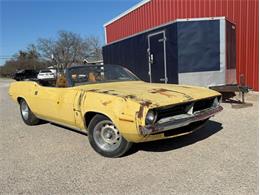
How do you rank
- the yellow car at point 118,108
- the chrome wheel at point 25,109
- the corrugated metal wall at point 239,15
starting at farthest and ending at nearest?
the corrugated metal wall at point 239,15, the chrome wheel at point 25,109, the yellow car at point 118,108

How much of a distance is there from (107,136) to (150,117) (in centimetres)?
92

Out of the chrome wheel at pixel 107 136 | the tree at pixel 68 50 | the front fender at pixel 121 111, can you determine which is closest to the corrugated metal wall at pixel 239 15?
Answer: the chrome wheel at pixel 107 136

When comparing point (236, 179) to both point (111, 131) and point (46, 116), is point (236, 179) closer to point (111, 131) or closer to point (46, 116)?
point (111, 131)

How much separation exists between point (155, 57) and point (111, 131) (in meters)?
6.10

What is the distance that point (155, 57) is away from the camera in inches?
391

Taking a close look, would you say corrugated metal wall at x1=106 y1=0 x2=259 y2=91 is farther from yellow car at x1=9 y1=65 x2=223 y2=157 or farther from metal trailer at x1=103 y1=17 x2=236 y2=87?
yellow car at x1=9 y1=65 x2=223 y2=157

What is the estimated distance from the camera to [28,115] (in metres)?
6.69

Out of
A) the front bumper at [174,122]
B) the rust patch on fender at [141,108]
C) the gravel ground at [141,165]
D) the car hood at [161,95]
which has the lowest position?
the gravel ground at [141,165]

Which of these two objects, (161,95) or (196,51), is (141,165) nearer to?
(161,95)

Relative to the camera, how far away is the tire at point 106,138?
162 inches

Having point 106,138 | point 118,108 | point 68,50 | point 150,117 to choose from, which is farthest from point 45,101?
point 68,50

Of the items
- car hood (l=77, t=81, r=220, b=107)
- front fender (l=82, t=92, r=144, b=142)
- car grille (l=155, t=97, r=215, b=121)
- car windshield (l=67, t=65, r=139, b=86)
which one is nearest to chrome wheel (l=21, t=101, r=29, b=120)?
car windshield (l=67, t=65, r=139, b=86)

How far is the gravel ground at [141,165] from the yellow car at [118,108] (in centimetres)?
34

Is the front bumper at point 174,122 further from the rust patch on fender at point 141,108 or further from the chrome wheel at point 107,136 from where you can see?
the chrome wheel at point 107,136
